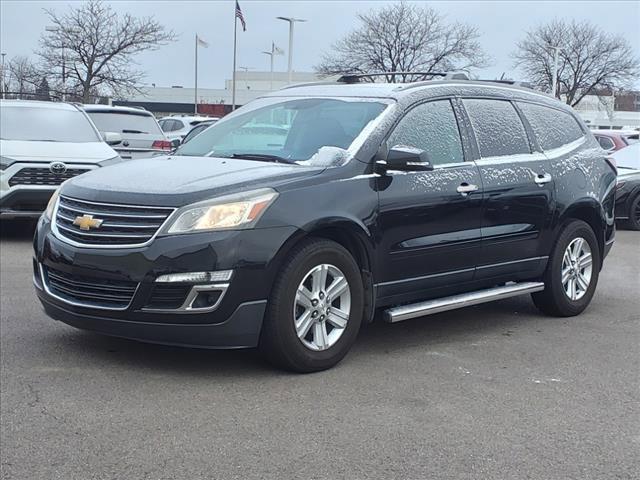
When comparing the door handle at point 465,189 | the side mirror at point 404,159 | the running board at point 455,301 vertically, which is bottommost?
the running board at point 455,301

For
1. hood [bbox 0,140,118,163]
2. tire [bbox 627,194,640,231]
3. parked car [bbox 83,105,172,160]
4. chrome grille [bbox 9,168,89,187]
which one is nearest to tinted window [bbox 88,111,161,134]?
parked car [bbox 83,105,172,160]

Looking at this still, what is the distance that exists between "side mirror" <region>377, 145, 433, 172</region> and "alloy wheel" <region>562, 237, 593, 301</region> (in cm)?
205

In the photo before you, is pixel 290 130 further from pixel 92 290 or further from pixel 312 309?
pixel 92 290

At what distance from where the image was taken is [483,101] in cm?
612

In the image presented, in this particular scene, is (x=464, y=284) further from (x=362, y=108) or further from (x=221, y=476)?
(x=221, y=476)

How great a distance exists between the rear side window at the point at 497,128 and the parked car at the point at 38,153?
5644 millimetres

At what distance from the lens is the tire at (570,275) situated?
6445 mm

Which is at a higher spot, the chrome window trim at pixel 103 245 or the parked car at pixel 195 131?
the parked car at pixel 195 131

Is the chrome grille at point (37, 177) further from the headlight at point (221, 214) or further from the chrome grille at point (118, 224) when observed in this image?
the headlight at point (221, 214)

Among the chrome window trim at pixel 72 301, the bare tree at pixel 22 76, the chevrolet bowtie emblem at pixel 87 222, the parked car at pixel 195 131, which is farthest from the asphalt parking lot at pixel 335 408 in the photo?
the bare tree at pixel 22 76

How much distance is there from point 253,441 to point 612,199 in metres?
4.66

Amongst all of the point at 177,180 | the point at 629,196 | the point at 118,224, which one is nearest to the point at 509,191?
the point at 177,180

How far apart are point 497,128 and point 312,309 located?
7.76ft

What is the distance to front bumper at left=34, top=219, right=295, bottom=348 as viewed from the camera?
436 centimetres
